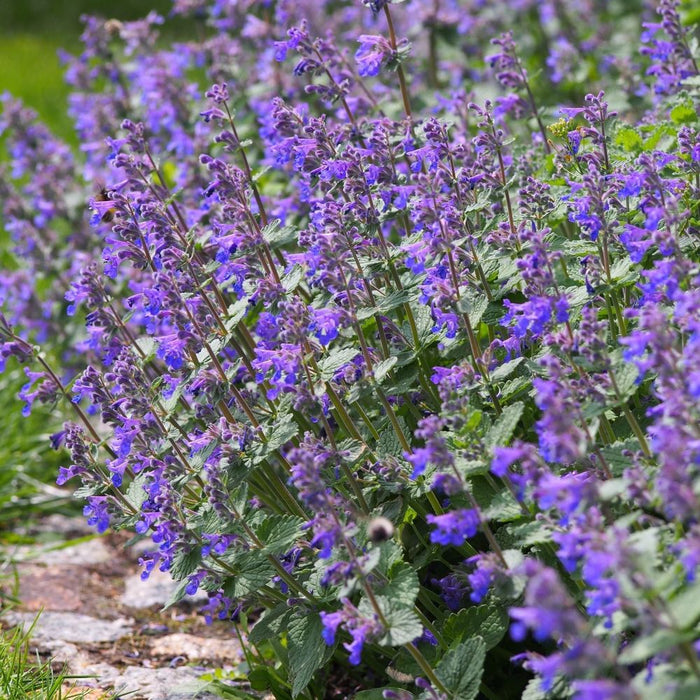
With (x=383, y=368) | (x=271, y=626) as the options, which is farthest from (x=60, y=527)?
(x=383, y=368)

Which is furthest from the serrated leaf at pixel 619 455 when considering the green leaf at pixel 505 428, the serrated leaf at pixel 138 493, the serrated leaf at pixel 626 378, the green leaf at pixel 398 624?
the serrated leaf at pixel 138 493

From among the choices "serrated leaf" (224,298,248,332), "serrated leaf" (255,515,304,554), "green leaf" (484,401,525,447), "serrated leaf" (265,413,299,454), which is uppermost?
"serrated leaf" (224,298,248,332)

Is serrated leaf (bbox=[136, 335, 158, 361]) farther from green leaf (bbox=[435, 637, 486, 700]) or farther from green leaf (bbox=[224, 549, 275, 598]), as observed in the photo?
green leaf (bbox=[435, 637, 486, 700])

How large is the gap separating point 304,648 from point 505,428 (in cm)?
103

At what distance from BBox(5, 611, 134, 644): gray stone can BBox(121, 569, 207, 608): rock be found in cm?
23

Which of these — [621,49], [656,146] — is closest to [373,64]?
[656,146]

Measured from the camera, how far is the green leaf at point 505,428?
291cm

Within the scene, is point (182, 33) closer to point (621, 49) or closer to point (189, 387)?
point (621, 49)

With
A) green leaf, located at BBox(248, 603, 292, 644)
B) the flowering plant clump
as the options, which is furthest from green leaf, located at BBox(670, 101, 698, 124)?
green leaf, located at BBox(248, 603, 292, 644)

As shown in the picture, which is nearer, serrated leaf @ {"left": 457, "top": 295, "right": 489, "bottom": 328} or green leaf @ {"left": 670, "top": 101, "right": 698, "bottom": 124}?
serrated leaf @ {"left": 457, "top": 295, "right": 489, "bottom": 328}

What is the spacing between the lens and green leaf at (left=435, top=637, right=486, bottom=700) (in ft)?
9.37

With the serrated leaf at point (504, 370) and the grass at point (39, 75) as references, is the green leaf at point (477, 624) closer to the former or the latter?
the serrated leaf at point (504, 370)

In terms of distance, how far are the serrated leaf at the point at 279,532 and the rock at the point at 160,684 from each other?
75 centimetres

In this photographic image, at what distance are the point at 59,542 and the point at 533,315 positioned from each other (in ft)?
12.3
